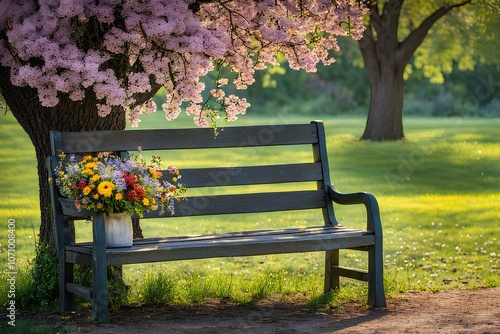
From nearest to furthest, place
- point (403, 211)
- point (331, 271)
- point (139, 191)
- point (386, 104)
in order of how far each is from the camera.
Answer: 1. point (139, 191)
2. point (331, 271)
3. point (403, 211)
4. point (386, 104)

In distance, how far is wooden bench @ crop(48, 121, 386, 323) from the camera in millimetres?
5875

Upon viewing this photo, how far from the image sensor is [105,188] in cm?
582

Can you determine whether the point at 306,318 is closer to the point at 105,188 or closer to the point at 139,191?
the point at 139,191

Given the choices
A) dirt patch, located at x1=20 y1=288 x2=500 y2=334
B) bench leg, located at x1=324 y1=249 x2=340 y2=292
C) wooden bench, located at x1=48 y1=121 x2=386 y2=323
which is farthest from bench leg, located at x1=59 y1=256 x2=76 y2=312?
bench leg, located at x1=324 y1=249 x2=340 y2=292

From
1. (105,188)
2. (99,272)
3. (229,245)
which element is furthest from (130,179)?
(229,245)

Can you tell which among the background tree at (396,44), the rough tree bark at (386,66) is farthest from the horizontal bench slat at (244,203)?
the rough tree bark at (386,66)

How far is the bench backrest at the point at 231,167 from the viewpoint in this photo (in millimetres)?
6645

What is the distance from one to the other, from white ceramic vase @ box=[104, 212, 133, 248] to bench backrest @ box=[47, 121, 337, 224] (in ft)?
2.32

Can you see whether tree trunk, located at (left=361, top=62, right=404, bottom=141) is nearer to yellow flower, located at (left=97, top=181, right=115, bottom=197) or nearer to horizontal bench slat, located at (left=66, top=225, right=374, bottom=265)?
horizontal bench slat, located at (left=66, top=225, right=374, bottom=265)

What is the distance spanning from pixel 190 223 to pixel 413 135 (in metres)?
16.0

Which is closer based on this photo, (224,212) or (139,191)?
(139,191)

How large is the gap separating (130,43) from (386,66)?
1887 cm

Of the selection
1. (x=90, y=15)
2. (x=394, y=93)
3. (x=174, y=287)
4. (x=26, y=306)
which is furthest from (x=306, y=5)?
(x=394, y=93)

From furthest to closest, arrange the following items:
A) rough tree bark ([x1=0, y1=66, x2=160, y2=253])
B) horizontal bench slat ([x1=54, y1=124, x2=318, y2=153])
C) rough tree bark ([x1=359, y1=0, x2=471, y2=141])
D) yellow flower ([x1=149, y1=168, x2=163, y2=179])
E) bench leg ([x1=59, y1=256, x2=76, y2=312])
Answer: rough tree bark ([x1=359, y1=0, x2=471, y2=141])
rough tree bark ([x1=0, y1=66, x2=160, y2=253])
horizontal bench slat ([x1=54, y1=124, x2=318, y2=153])
bench leg ([x1=59, y1=256, x2=76, y2=312])
yellow flower ([x1=149, y1=168, x2=163, y2=179])
